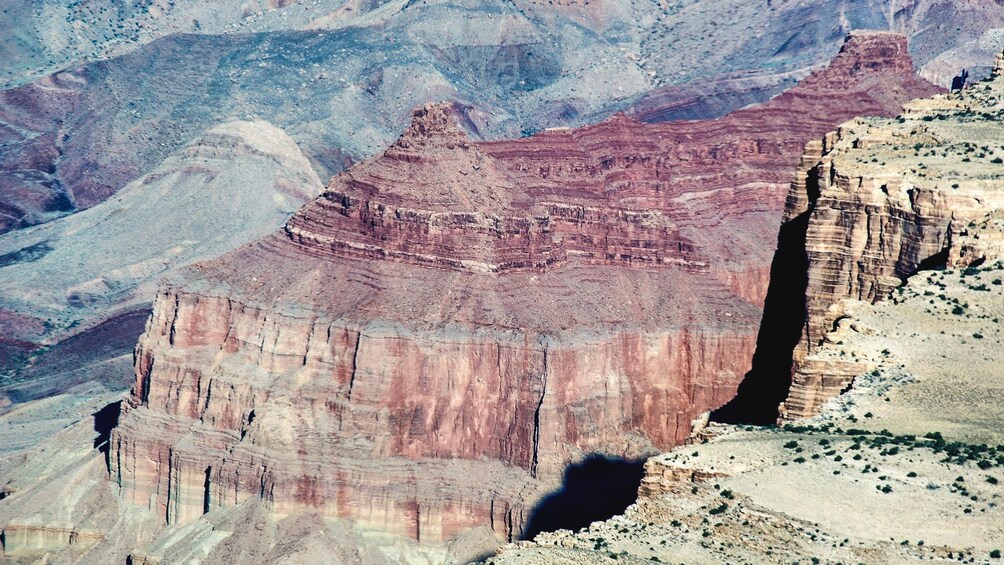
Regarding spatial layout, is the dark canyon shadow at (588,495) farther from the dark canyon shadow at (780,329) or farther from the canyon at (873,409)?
the canyon at (873,409)

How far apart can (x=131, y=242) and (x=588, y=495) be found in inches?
2908

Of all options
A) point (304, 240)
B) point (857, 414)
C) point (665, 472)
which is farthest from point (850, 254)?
point (304, 240)

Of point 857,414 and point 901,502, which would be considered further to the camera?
point 857,414

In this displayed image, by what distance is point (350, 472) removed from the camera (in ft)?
294

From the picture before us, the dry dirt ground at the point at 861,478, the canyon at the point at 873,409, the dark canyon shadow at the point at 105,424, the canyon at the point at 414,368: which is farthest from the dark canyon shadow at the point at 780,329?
the dark canyon shadow at the point at 105,424

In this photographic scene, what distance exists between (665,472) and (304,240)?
56.7m

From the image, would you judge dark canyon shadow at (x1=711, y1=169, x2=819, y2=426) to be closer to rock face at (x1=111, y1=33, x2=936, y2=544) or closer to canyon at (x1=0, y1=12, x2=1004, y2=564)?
canyon at (x1=0, y1=12, x2=1004, y2=564)

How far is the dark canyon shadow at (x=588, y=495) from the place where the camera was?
289 feet

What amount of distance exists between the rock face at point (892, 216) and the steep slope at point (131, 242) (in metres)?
75.9

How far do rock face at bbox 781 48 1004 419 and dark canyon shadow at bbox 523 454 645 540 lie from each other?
981 inches

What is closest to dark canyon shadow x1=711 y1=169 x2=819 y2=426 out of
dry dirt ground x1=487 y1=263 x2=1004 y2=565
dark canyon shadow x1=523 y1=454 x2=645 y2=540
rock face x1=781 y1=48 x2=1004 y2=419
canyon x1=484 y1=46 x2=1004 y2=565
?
canyon x1=484 y1=46 x2=1004 y2=565

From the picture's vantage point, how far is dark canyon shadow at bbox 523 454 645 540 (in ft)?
289

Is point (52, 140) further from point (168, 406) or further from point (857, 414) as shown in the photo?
point (857, 414)

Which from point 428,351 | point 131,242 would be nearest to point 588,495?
point 428,351
